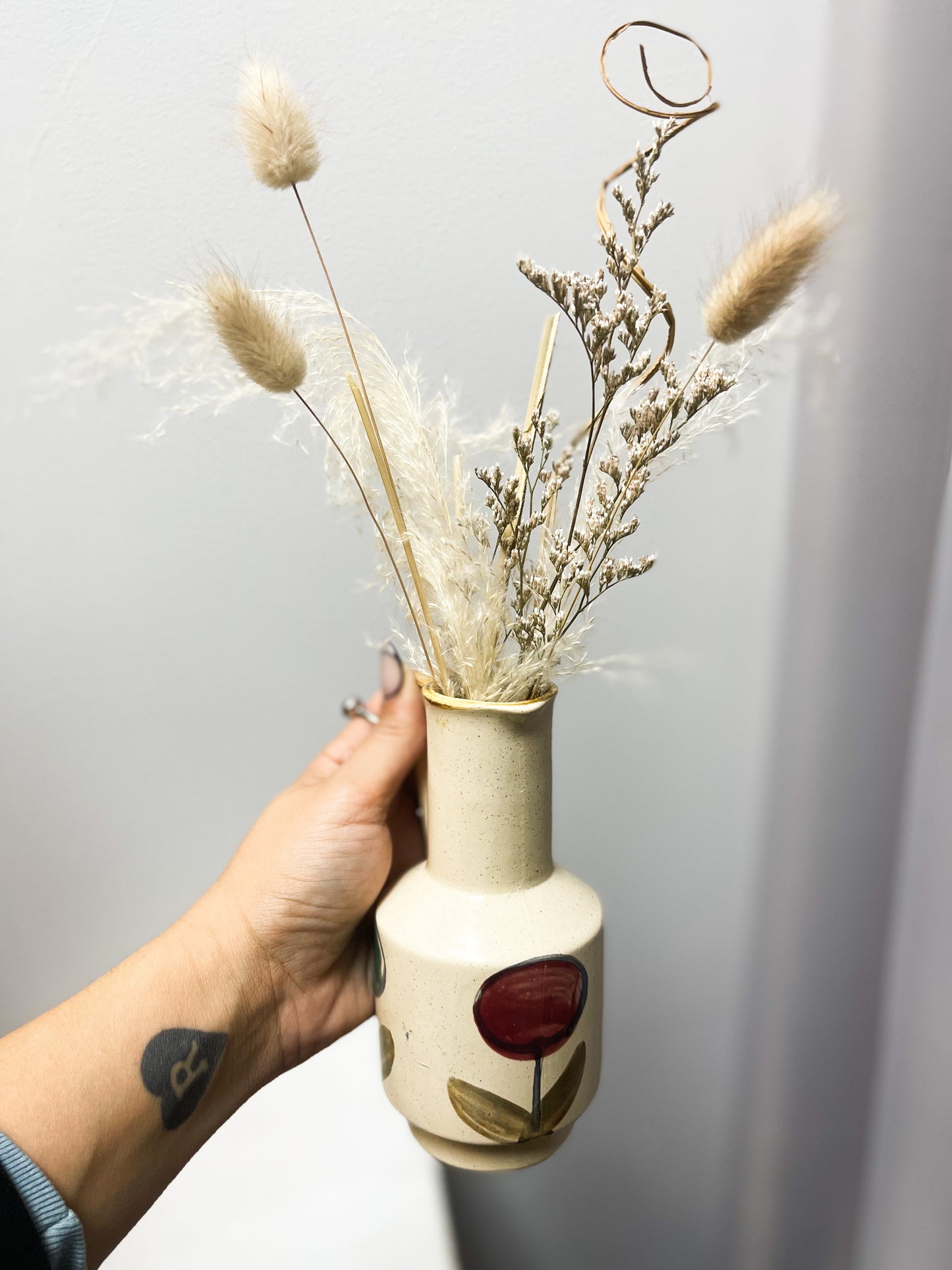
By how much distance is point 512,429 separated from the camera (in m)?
0.60

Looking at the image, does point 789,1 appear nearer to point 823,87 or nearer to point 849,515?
point 823,87

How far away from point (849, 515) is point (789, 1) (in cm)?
46

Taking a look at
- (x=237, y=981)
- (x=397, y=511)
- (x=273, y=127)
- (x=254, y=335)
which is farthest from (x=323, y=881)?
(x=273, y=127)

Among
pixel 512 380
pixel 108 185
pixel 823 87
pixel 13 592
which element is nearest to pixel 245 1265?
pixel 13 592

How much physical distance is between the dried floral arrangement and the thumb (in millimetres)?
121

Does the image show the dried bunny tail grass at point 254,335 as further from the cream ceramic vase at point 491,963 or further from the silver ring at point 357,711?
the silver ring at point 357,711

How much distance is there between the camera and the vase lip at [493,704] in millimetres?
576

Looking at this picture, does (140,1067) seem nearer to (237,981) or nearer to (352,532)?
(237,981)

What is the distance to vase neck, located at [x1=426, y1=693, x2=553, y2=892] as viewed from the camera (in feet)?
1.92

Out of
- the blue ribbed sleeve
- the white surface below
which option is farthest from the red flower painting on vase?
the white surface below

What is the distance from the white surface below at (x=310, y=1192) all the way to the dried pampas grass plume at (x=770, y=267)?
2.94 ft

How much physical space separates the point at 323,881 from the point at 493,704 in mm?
251

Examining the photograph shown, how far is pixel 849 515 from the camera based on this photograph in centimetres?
83

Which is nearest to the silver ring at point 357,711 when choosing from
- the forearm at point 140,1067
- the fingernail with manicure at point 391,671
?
the fingernail with manicure at point 391,671
